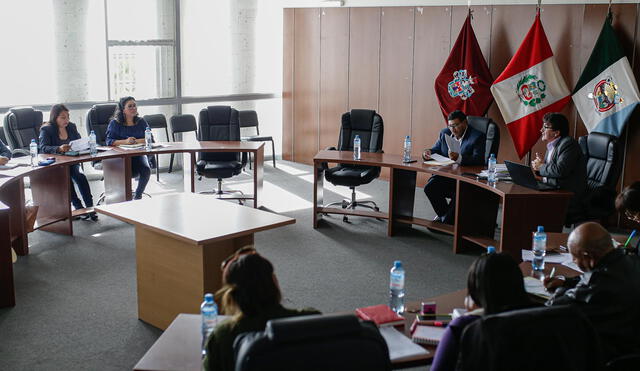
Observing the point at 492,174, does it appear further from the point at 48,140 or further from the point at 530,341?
the point at 48,140

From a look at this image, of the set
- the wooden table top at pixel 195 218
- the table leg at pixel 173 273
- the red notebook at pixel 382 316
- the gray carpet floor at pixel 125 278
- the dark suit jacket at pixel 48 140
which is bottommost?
the gray carpet floor at pixel 125 278

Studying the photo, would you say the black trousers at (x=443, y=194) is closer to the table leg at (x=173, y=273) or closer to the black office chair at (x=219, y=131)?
the black office chair at (x=219, y=131)

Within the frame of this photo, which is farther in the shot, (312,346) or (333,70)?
(333,70)

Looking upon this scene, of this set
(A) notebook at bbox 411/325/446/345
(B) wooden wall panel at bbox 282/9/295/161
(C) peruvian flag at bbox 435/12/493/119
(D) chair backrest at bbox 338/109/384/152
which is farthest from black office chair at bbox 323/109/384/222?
(A) notebook at bbox 411/325/446/345

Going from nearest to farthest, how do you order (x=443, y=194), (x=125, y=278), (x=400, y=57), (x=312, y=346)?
(x=312, y=346) < (x=125, y=278) < (x=443, y=194) < (x=400, y=57)

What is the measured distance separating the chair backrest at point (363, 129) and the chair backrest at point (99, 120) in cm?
261

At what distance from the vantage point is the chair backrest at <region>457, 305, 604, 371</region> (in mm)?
2381

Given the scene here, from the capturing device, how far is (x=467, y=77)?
834 cm

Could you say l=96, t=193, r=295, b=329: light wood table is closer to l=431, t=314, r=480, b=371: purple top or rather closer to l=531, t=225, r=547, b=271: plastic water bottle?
l=531, t=225, r=547, b=271: plastic water bottle

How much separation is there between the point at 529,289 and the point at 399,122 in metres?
6.09

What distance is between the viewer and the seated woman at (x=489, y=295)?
2.56m

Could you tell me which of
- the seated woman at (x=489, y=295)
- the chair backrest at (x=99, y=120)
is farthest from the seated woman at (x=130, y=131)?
the seated woman at (x=489, y=295)

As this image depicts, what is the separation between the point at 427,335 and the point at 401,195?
14.0 ft

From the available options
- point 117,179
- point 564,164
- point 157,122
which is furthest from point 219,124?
point 564,164
